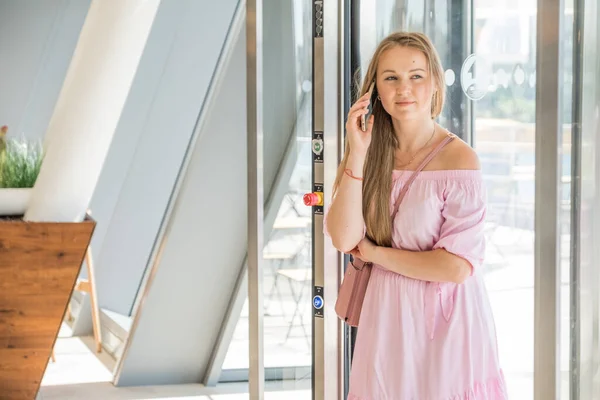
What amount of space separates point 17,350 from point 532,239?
3531 mm

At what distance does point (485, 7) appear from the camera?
277 cm

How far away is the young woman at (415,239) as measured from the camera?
93.3 inches

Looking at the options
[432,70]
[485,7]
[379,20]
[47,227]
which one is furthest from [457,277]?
[47,227]

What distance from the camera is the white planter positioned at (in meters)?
5.46

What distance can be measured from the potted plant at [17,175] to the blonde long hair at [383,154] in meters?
3.37

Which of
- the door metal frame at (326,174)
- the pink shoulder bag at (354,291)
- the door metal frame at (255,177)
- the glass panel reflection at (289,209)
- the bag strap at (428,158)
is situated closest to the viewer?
the bag strap at (428,158)

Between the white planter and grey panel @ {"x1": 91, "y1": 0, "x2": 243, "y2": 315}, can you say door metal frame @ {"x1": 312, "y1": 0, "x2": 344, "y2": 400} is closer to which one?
grey panel @ {"x1": 91, "y1": 0, "x2": 243, "y2": 315}

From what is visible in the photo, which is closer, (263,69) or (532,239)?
(532,239)

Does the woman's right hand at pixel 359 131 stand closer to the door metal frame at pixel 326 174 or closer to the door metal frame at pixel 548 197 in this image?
the door metal frame at pixel 548 197

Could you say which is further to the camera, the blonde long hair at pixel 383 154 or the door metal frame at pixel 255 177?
the door metal frame at pixel 255 177

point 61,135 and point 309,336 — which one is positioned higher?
point 61,135

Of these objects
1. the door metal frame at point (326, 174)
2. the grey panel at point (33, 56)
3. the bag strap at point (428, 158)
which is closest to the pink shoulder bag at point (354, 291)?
the bag strap at point (428, 158)

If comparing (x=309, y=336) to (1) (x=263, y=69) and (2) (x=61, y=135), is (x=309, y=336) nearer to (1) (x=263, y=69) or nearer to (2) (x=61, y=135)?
(1) (x=263, y=69)

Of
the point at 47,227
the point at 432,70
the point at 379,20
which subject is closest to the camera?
the point at 432,70
